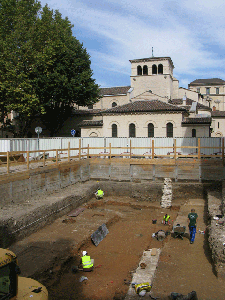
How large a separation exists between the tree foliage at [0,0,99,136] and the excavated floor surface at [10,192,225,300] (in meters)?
16.3

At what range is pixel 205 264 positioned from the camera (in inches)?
342

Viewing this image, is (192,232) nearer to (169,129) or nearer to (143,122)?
(169,129)

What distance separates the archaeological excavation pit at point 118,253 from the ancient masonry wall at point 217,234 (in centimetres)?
37

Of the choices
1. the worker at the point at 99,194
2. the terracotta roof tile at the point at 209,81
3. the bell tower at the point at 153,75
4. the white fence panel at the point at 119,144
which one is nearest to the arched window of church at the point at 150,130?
the white fence panel at the point at 119,144

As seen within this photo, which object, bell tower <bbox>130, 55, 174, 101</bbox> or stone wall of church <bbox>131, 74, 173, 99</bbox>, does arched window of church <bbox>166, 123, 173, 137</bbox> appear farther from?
stone wall of church <bbox>131, 74, 173, 99</bbox>

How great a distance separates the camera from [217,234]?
931cm

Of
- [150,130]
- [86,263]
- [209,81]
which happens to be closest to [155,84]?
[150,130]

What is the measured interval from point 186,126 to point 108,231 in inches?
760

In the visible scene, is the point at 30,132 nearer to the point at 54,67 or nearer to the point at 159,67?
the point at 54,67

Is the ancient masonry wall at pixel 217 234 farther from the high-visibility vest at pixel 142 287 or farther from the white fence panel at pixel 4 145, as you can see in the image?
the white fence panel at pixel 4 145

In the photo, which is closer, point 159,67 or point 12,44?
point 12,44

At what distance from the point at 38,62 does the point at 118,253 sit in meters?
21.5

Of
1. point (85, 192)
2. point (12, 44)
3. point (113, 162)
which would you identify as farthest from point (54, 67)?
point (85, 192)

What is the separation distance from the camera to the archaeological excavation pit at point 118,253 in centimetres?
727
